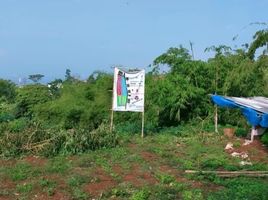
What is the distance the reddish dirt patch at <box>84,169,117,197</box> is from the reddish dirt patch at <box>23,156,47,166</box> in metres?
1.51

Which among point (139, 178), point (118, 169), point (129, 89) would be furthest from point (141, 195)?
point (129, 89)

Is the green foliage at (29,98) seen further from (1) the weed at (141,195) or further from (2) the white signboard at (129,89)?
(1) the weed at (141,195)

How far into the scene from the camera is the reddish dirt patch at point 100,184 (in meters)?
7.59

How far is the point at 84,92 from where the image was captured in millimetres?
15984

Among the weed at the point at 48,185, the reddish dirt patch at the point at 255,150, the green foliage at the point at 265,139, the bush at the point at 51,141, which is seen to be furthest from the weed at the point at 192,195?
the green foliage at the point at 265,139

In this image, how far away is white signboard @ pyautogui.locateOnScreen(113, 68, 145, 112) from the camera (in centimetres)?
1266

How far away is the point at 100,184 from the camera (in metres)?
7.95

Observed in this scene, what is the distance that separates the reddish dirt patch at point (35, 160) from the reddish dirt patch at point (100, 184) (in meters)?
1.51

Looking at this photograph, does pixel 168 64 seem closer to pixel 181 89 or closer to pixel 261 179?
pixel 181 89

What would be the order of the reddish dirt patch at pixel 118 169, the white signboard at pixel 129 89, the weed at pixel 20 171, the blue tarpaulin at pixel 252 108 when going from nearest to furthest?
1. the weed at pixel 20 171
2. the reddish dirt patch at pixel 118 169
3. the blue tarpaulin at pixel 252 108
4. the white signboard at pixel 129 89

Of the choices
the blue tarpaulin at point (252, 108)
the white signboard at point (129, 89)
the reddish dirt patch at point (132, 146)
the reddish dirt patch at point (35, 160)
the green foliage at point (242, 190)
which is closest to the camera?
the green foliage at point (242, 190)

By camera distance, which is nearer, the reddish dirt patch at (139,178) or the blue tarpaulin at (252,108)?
the reddish dirt patch at (139,178)

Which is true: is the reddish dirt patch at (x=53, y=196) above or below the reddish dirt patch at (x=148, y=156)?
below

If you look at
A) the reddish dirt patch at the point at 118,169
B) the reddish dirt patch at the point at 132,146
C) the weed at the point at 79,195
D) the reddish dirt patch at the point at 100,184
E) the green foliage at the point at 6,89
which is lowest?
the weed at the point at 79,195
